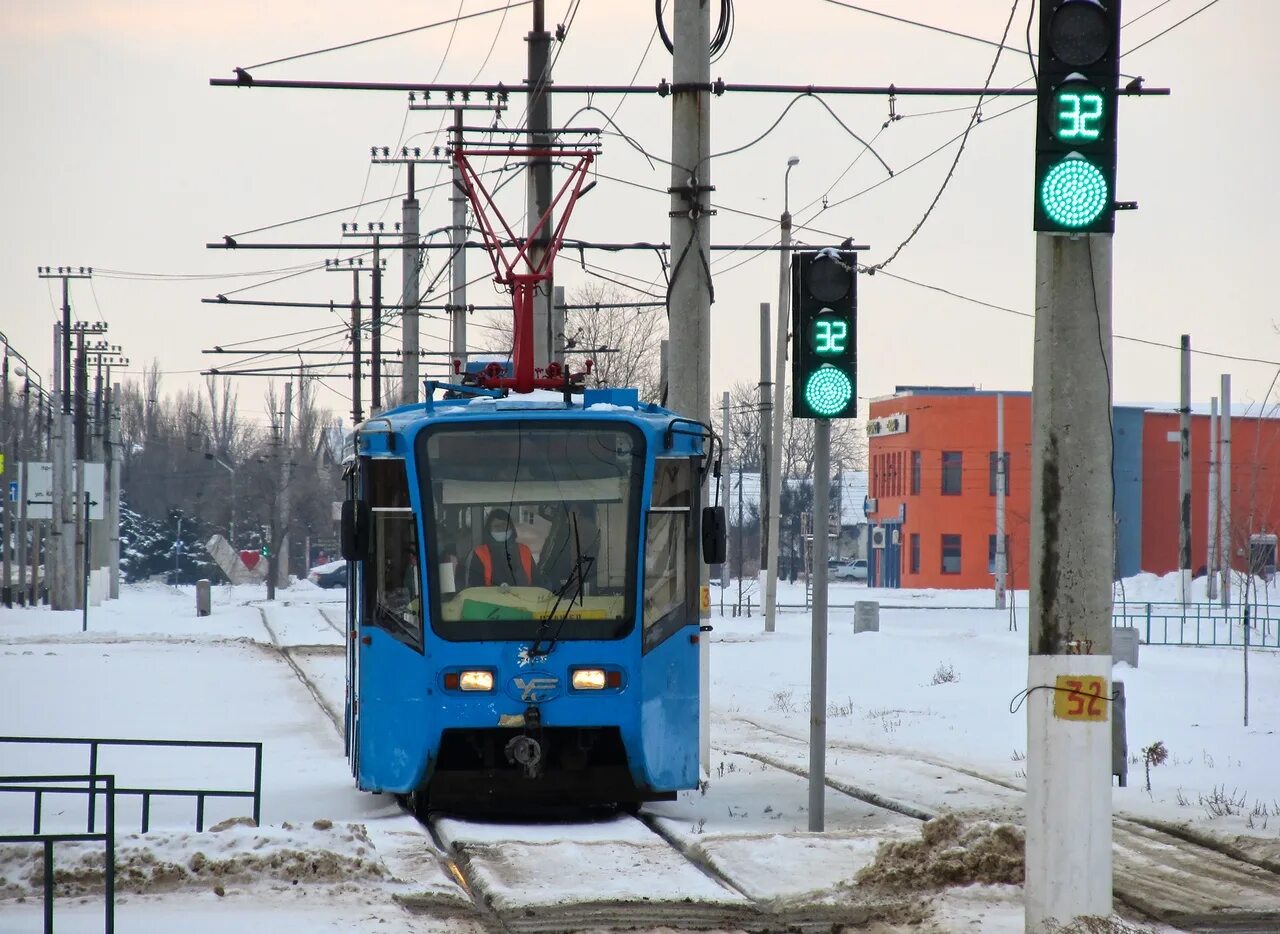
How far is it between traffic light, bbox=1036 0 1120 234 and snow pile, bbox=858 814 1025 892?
3298 millimetres

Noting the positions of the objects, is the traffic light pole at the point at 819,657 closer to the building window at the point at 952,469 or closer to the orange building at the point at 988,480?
the orange building at the point at 988,480

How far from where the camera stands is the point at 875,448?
86.1m

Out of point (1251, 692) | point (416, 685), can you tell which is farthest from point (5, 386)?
point (416, 685)

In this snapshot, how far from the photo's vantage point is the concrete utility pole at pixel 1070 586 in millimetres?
7055

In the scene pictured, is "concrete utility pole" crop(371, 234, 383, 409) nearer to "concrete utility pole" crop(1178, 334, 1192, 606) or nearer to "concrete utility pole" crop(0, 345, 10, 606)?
"concrete utility pole" crop(0, 345, 10, 606)

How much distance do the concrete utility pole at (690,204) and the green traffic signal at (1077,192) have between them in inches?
315

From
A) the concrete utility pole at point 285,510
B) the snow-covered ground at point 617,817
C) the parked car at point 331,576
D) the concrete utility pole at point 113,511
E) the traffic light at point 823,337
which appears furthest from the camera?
the parked car at point 331,576

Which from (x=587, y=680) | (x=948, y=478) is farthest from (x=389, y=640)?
(x=948, y=478)

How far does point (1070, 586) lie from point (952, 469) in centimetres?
7269

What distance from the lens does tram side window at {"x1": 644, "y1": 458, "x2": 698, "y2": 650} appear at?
1188 centimetres

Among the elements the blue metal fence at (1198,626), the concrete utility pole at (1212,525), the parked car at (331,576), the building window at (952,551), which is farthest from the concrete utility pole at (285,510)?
the blue metal fence at (1198,626)

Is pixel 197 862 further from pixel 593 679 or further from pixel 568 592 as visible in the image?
pixel 568 592

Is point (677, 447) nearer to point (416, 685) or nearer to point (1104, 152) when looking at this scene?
point (416, 685)

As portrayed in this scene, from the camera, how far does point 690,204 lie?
1507 centimetres
